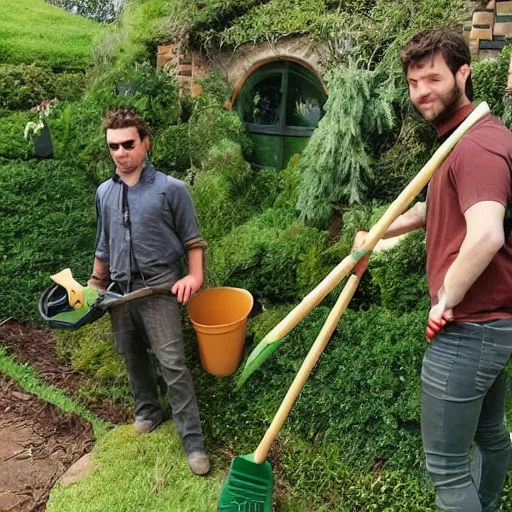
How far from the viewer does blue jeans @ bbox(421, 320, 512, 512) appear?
2033mm

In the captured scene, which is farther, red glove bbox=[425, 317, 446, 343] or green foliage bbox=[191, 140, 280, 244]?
green foliage bbox=[191, 140, 280, 244]

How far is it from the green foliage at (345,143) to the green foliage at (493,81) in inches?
27.3

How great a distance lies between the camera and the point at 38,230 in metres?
5.86

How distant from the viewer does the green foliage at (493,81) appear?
4324 mm

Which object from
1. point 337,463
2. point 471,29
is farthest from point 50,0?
point 337,463

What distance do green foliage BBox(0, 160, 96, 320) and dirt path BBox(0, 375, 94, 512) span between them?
3.86 feet

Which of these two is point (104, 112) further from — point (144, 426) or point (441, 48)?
point (441, 48)

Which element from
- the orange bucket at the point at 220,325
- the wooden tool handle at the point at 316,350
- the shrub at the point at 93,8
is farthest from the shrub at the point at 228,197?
the shrub at the point at 93,8

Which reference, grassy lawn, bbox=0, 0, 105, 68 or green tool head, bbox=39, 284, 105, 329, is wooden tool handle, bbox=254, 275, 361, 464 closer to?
green tool head, bbox=39, 284, 105, 329

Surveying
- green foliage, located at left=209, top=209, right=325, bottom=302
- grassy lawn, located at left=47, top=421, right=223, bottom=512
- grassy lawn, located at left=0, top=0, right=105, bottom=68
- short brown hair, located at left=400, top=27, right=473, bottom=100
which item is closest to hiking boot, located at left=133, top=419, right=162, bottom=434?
grassy lawn, located at left=47, top=421, right=223, bottom=512

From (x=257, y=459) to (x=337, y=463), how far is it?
73 centimetres

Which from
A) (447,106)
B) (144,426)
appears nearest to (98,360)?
(144,426)

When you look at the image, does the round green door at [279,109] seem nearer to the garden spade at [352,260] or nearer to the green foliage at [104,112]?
the green foliage at [104,112]

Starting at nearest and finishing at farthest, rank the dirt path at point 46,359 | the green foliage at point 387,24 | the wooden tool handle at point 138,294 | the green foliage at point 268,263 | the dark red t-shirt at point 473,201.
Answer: the dark red t-shirt at point 473,201
the wooden tool handle at point 138,294
the dirt path at point 46,359
the green foliage at point 268,263
the green foliage at point 387,24
